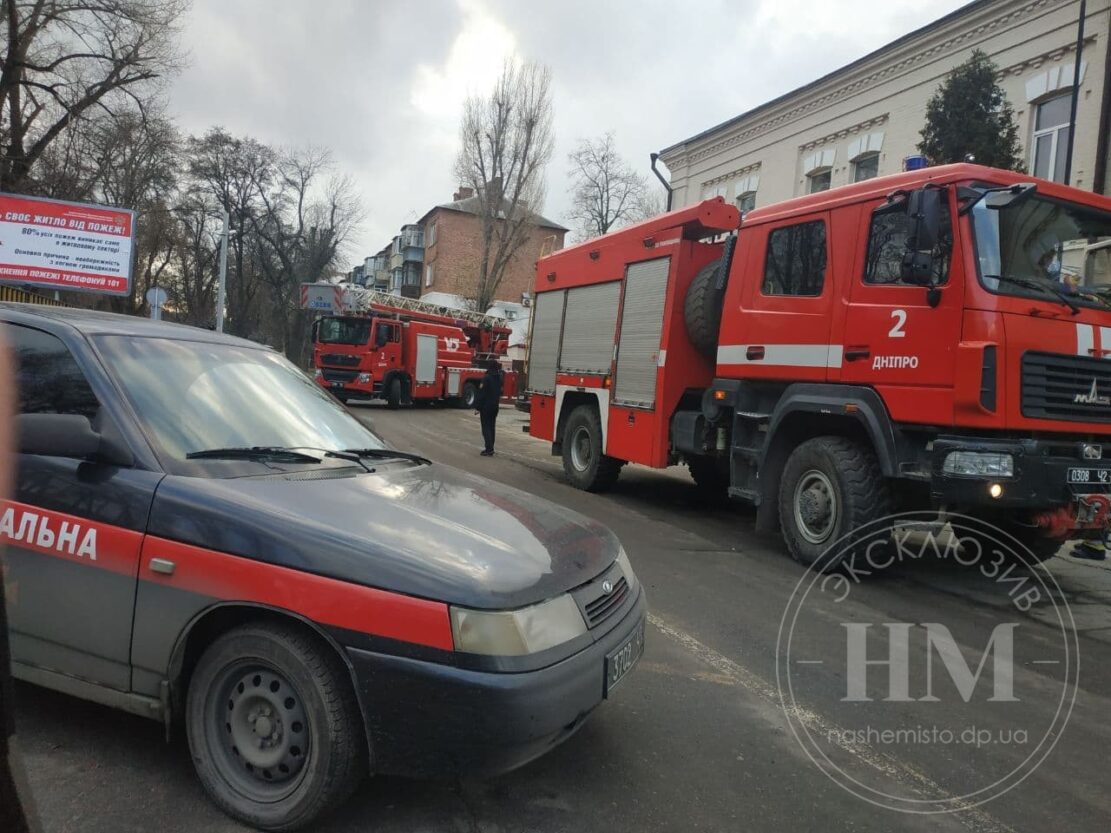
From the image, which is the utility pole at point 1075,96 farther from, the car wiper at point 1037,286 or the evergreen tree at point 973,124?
the car wiper at point 1037,286

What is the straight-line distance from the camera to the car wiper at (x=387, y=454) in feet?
11.2

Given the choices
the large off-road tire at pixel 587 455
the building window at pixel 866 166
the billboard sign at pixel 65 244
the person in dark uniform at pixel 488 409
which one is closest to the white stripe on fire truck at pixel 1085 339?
the large off-road tire at pixel 587 455

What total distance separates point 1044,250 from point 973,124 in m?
7.48

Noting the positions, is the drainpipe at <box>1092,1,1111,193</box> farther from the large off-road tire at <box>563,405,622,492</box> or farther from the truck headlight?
the truck headlight

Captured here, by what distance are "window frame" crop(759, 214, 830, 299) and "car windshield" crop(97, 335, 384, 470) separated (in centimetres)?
422

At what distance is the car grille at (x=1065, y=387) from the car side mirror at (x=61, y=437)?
5443 millimetres

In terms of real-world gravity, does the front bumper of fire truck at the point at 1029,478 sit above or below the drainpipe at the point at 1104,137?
below

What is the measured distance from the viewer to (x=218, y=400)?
312cm

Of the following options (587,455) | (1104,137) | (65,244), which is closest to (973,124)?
(1104,137)

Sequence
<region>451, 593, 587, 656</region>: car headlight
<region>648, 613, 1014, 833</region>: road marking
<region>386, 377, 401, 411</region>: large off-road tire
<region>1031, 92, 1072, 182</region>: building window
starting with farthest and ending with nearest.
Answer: <region>386, 377, 401, 411</region>: large off-road tire → <region>1031, 92, 1072, 182</region>: building window → <region>648, 613, 1014, 833</region>: road marking → <region>451, 593, 587, 656</region>: car headlight

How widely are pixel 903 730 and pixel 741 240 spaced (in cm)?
497

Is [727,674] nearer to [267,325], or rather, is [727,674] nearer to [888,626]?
[888,626]

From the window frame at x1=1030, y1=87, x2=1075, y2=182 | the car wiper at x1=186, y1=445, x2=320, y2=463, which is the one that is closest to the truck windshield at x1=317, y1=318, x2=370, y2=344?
the window frame at x1=1030, y1=87, x2=1075, y2=182

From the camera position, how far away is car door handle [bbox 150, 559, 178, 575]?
2.46m
